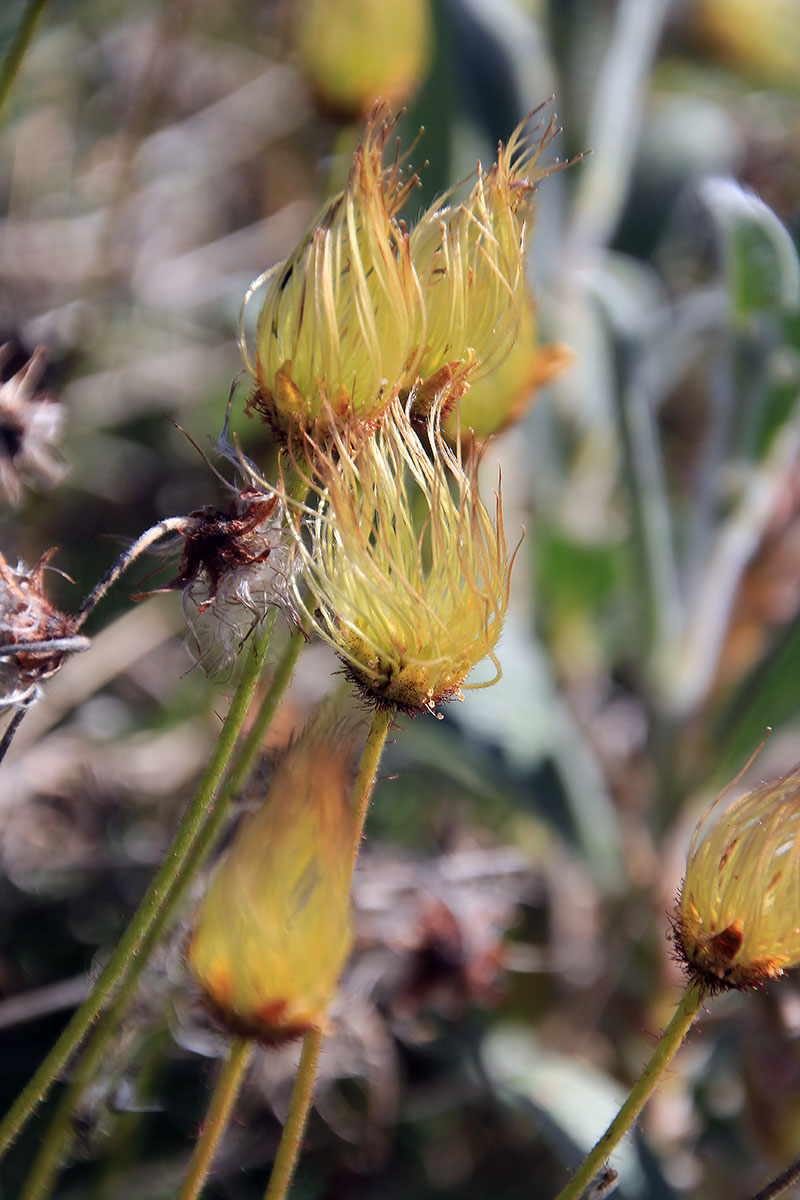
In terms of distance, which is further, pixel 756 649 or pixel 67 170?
pixel 67 170

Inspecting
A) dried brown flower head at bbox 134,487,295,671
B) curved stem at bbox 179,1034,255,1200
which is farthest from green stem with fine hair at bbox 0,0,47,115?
curved stem at bbox 179,1034,255,1200

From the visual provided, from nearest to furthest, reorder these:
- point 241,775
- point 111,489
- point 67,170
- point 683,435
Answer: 1. point 241,775
2. point 111,489
3. point 67,170
4. point 683,435

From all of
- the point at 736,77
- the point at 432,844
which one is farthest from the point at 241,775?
the point at 736,77

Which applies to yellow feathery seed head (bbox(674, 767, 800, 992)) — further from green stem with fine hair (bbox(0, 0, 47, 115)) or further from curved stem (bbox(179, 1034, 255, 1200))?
green stem with fine hair (bbox(0, 0, 47, 115))

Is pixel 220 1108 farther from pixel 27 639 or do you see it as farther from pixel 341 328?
pixel 341 328

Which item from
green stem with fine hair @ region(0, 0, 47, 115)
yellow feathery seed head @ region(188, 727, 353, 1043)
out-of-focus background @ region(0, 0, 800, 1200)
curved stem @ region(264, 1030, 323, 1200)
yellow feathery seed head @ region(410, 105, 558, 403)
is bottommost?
out-of-focus background @ region(0, 0, 800, 1200)

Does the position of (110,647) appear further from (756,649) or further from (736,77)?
(736,77)

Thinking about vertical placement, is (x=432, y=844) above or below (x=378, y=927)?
below
